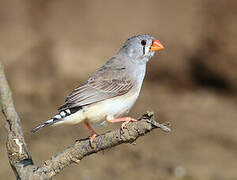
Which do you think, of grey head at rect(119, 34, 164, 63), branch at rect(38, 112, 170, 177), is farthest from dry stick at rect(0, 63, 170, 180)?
grey head at rect(119, 34, 164, 63)

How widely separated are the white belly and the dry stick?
596 millimetres

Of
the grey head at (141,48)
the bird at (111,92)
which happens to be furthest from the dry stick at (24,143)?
the grey head at (141,48)

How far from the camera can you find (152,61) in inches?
457

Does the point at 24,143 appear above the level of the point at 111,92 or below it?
below

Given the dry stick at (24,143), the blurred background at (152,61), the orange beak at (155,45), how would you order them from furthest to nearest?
the blurred background at (152,61), the orange beak at (155,45), the dry stick at (24,143)

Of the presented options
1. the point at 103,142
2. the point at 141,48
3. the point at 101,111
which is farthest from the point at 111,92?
the point at 103,142

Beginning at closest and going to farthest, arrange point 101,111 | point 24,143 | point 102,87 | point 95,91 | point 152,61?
point 24,143, point 101,111, point 95,91, point 102,87, point 152,61

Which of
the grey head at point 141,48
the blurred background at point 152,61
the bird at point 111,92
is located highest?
the grey head at point 141,48

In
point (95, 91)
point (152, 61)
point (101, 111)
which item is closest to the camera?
point (101, 111)

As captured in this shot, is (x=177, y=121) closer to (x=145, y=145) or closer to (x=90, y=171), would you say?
(x=145, y=145)

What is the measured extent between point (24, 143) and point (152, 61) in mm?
7555

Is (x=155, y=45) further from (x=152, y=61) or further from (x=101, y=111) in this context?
(x=152, y=61)

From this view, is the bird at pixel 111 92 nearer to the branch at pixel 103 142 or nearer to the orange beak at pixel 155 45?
the orange beak at pixel 155 45

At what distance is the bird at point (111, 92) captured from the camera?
5.00 meters
